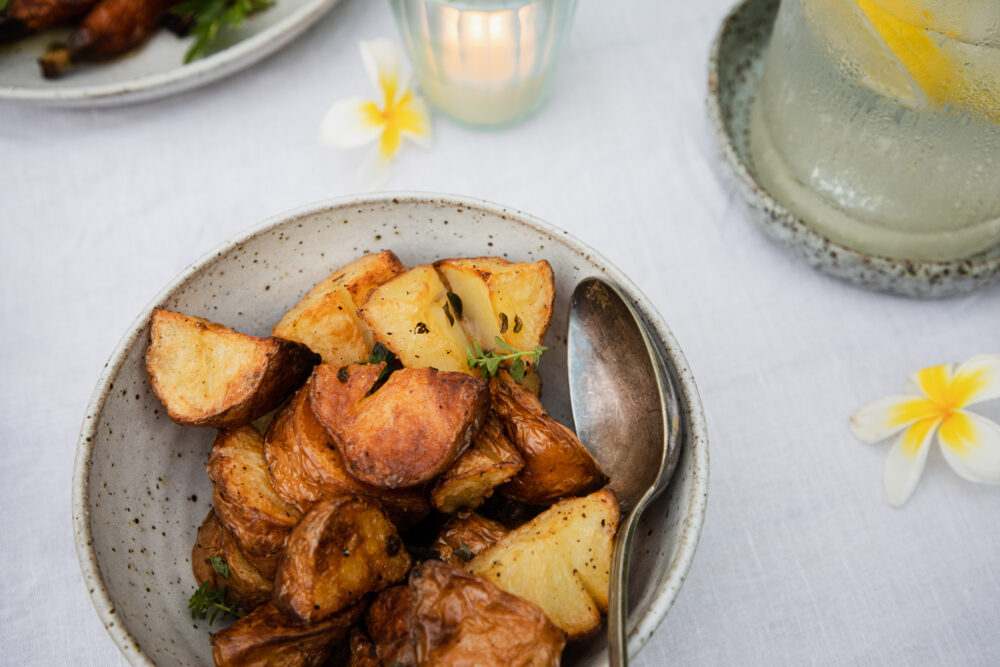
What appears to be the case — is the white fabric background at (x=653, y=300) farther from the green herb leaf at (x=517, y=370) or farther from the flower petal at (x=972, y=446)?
the green herb leaf at (x=517, y=370)

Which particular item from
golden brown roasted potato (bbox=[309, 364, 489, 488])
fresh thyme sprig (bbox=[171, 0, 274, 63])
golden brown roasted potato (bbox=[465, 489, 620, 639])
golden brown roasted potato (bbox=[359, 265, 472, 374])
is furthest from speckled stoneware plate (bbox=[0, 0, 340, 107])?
golden brown roasted potato (bbox=[465, 489, 620, 639])

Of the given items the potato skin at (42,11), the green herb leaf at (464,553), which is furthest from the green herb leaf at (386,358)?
the potato skin at (42,11)

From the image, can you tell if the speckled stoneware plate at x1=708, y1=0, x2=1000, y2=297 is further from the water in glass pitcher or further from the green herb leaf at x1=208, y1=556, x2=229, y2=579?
the green herb leaf at x1=208, y1=556, x2=229, y2=579

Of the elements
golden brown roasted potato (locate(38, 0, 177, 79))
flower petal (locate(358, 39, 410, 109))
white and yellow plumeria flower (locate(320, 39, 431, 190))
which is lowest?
white and yellow plumeria flower (locate(320, 39, 431, 190))

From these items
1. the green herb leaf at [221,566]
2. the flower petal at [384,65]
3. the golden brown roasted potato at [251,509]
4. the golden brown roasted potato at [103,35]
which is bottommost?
the green herb leaf at [221,566]

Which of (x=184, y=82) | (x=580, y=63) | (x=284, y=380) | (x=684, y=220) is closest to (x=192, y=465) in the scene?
(x=284, y=380)

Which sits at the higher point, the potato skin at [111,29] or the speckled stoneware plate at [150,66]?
the potato skin at [111,29]
